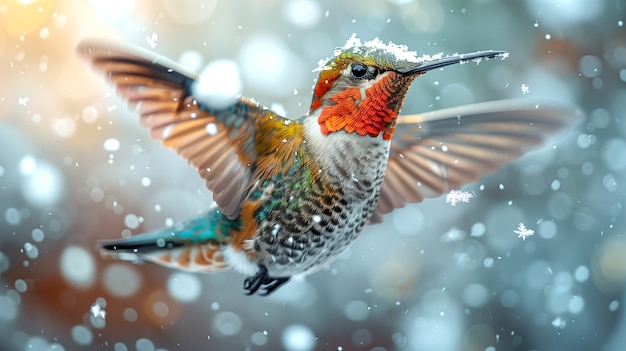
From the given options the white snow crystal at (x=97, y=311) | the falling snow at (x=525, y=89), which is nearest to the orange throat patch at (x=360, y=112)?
the falling snow at (x=525, y=89)

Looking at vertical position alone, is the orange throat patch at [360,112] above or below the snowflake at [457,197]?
above

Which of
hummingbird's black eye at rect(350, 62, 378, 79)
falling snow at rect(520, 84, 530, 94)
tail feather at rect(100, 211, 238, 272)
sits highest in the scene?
falling snow at rect(520, 84, 530, 94)

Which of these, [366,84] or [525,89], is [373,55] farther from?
[525,89]

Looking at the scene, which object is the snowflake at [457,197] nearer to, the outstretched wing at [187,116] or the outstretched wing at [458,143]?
the outstretched wing at [458,143]

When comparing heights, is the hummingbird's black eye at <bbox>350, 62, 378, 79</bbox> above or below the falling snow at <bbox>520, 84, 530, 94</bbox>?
below

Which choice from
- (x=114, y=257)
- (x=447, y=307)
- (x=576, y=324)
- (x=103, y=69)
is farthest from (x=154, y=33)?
(x=576, y=324)

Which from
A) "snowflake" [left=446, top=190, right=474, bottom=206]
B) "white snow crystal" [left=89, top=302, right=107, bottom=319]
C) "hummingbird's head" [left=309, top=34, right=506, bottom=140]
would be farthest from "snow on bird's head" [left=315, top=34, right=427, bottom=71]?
"white snow crystal" [left=89, top=302, right=107, bottom=319]

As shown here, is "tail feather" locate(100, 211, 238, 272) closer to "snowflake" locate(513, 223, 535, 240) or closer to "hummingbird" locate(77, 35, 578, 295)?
"hummingbird" locate(77, 35, 578, 295)
